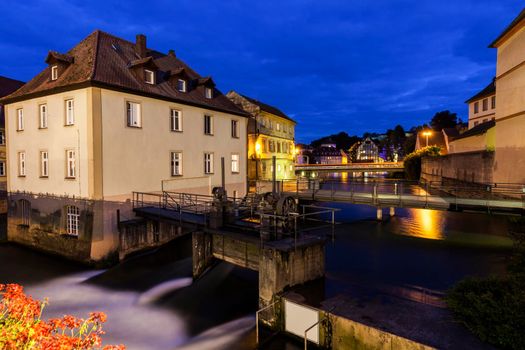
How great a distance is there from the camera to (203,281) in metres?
14.9

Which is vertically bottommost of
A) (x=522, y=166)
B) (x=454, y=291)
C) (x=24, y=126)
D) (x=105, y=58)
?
(x=454, y=291)

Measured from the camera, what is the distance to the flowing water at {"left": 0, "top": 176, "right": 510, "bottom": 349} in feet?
37.7

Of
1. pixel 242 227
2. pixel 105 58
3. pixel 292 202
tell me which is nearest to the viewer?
pixel 292 202

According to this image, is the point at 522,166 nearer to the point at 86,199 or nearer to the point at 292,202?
the point at 292,202

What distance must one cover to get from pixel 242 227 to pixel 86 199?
31.4 feet

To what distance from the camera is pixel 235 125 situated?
27609 mm

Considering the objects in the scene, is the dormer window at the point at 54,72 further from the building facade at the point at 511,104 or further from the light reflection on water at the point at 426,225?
the building facade at the point at 511,104

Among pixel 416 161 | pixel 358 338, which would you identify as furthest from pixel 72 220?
pixel 416 161

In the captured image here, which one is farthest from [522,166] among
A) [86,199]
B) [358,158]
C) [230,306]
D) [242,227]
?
[358,158]

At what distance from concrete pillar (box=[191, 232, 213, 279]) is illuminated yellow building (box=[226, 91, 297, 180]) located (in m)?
26.1

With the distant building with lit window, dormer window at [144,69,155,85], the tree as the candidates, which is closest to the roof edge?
dormer window at [144,69,155,85]

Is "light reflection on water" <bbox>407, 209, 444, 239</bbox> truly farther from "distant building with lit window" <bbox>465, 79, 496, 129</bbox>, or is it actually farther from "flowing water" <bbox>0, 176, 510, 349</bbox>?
"distant building with lit window" <bbox>465, 79, 496, 129</bbox>

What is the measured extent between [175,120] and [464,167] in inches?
1025

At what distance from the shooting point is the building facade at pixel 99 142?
57.6 feet
